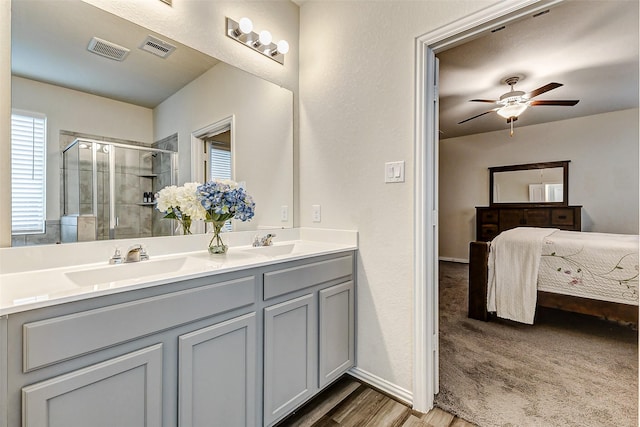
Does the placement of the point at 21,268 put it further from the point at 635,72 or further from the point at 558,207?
the point at 558,207

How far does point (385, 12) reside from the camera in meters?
1.72

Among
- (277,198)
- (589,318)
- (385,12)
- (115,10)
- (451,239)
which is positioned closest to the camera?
(115,10)

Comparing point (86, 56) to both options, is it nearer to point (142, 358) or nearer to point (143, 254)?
point (143, 254)

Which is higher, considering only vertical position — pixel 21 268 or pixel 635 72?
pixel 635 72

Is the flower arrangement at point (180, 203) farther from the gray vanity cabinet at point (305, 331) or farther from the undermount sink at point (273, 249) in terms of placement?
the gray vanity cabinet at point (305, 331)

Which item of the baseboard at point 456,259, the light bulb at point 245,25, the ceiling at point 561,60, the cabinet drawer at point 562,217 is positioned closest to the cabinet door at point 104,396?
the light bulb at point 245,25

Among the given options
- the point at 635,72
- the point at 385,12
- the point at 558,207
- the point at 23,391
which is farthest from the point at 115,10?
the point at 558,207

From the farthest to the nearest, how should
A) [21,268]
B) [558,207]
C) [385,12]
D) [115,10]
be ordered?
[558,207] → [385,12] → [115,10] → [21,268]

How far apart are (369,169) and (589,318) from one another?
2.85 metres

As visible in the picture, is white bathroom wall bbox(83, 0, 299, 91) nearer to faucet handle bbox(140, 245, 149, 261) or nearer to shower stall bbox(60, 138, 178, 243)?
shower stall bbox(60, 138, 178, 243)

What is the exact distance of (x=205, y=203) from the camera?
4.83 ft

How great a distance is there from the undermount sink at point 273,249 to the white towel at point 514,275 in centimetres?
196

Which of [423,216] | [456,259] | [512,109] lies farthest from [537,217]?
[423,216]

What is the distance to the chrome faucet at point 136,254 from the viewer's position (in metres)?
1.33
